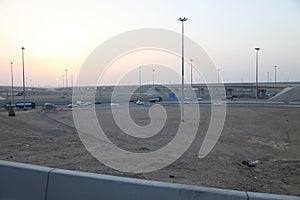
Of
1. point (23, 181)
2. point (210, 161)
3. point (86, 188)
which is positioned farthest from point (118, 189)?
point (210, 161)

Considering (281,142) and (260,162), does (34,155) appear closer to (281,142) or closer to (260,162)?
(260,162)

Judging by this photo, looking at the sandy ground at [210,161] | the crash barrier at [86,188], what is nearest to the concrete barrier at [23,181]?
the crash barrier at [86,188]

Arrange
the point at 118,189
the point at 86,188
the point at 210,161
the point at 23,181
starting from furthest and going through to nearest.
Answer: the point at 210,161
the point at 23,181
the point at 86,188
the point at 118,189

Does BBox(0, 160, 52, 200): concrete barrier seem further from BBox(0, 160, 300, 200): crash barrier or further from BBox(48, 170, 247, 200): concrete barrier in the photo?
BBox(48, 170, 247, 200): concrete barrier

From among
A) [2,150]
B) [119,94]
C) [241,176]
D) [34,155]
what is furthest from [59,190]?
[119,94]

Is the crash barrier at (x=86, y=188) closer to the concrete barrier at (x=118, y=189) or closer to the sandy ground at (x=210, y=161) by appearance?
the concrete barrier at (x=118, y=189)

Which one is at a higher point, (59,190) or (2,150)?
(59,190)

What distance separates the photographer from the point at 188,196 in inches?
170

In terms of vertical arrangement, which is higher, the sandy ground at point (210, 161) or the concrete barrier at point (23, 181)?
the concrete barrier at point (23, 181)

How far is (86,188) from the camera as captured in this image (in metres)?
4.82

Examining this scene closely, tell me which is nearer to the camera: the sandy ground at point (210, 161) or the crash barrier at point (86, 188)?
the crash barrier at point (86, 188)

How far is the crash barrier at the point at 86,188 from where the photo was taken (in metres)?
4.29

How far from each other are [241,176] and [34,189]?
900 cm

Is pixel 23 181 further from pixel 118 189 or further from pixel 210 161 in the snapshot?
pixel 210 161
